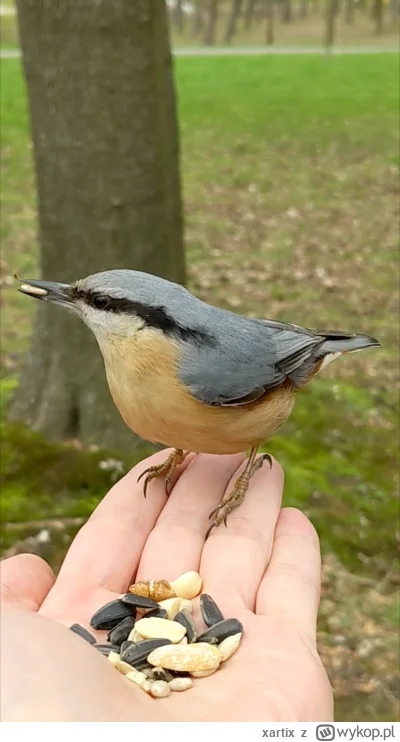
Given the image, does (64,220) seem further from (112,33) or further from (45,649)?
(45,649)

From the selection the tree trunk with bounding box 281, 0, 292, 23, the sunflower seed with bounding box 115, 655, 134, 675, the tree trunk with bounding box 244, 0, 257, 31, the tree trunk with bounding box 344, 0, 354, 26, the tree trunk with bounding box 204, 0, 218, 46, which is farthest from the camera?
the tree trunk with bounding box 281, 0, 292, 23

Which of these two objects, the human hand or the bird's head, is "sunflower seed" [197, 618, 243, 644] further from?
the bird's head

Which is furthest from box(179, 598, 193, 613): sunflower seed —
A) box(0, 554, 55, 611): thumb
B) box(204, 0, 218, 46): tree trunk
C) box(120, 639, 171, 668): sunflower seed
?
box(204, 0, 218, 46): tree trunk

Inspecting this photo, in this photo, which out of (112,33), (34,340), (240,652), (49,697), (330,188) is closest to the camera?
(49,697)

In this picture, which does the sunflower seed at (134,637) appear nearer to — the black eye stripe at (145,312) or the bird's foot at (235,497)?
the bird's foot at (235,497)

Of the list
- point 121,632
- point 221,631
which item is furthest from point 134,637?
point 221,631

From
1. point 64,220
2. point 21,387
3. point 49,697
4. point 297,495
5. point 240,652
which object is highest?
point 64,220

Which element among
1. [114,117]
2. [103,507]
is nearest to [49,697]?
[103,507]
